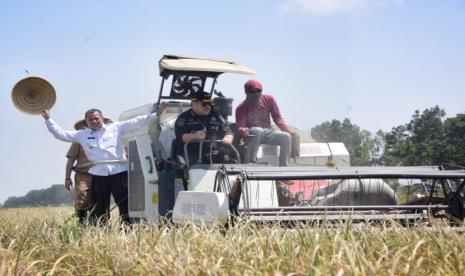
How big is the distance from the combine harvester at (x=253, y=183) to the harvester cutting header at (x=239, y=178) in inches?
0.4

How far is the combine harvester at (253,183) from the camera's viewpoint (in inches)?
244

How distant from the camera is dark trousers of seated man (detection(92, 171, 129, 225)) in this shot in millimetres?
8797

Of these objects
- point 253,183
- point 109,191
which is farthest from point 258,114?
point 109,191

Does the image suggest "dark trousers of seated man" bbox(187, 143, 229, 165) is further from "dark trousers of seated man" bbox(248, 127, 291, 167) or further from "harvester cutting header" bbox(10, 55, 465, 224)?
"dark trousers of seated man" bbox(248, 127, 291, 167)

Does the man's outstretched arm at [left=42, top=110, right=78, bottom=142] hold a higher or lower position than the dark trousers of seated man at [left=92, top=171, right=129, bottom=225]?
higher

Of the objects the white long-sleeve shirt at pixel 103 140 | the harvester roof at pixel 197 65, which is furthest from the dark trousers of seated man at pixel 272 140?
the white long-sleeve shirt at pixel 103 140

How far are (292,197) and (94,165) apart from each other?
2.72 metres

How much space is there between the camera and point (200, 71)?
8469 millimetres

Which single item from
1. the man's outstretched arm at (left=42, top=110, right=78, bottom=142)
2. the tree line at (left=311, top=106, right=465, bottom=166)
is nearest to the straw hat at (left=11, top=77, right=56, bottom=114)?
the man's outstretched arm at (left=42, top=110, right=78, bottom=142)

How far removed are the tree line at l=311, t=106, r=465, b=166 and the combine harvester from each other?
27432 mm

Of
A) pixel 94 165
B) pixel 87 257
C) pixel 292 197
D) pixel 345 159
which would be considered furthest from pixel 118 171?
pixel 87 257

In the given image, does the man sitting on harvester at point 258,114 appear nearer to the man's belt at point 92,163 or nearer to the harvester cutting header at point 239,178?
the harvester cutting header at point 239,178

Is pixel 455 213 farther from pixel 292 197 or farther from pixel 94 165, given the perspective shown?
pixel 94 165

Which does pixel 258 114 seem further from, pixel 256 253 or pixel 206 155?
pixel 256 253
